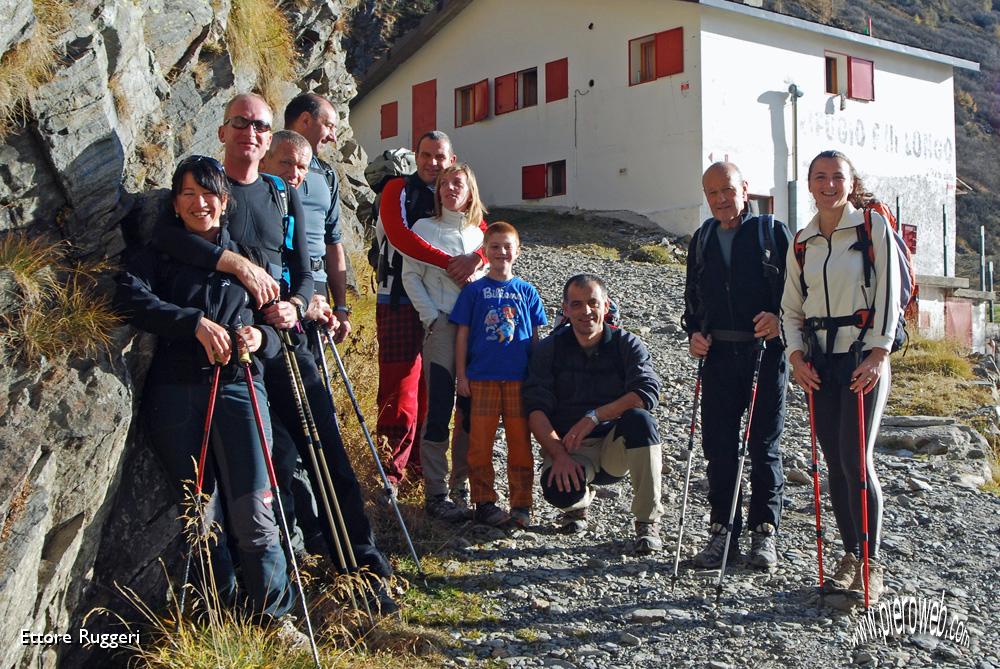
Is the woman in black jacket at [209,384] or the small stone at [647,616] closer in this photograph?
the woman in black jacket at [209,384]

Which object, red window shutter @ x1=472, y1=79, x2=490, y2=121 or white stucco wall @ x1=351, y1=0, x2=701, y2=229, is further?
red window shutter @ x1=472, y1=79, x2=490, y2=121

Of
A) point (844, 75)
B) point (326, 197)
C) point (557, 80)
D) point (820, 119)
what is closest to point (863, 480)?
point (326, 197)

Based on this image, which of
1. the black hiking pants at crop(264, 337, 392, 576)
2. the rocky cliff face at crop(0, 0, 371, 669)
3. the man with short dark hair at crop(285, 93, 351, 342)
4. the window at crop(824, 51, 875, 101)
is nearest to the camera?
the rocky cliff face at crop(0, 0, 371, 669)

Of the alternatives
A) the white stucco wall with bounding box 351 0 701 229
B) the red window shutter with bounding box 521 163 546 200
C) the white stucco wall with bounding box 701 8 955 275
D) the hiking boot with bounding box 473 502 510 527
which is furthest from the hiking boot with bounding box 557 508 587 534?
the red window shutter with bounding box 521 163 546 200

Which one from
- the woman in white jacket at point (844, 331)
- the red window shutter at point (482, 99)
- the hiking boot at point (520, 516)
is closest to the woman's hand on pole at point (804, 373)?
the woman in white jacket at point (844, 331)

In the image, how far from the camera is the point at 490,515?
5.91 meters

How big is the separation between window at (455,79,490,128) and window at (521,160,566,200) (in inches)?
102

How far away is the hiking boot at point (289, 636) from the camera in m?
4.19

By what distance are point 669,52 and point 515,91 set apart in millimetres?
5310

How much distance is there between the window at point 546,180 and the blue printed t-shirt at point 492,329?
20.5m

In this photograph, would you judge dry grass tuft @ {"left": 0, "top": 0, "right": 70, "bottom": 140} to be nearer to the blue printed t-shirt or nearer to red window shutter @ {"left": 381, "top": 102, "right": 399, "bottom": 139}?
the blue printed t-shirt

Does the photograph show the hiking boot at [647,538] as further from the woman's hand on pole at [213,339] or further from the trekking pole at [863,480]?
the woman's hand on pole at [213,339]

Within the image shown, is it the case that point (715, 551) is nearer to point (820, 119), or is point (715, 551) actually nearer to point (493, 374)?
point (493, 374)

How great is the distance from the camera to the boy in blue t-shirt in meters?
5.91
